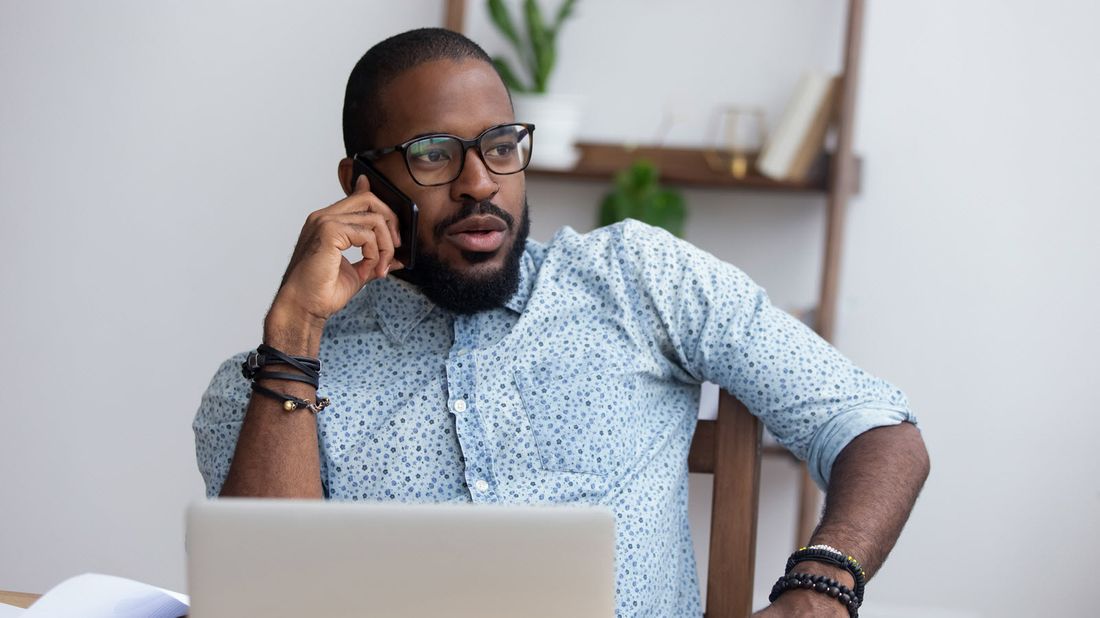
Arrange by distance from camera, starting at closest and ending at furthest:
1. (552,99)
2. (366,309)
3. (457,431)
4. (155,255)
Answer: (457,431), (366,309), (552,99), (155,255)

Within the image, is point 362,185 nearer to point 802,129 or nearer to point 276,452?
point 276,452

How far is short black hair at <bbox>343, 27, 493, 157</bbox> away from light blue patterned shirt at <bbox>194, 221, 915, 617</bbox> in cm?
24

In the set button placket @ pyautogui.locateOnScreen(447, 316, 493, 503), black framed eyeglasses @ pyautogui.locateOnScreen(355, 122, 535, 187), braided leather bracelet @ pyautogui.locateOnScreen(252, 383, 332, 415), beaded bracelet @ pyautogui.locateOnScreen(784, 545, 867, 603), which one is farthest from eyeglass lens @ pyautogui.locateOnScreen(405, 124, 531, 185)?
beaded bracelet @ pyautogui.locateOnScreen(784, 545, 867, 603)

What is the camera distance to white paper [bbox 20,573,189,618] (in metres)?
0.99

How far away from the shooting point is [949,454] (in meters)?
2.63

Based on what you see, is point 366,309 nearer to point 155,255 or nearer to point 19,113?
point 155,255

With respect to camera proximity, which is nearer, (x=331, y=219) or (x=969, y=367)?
(x=331, y=219)

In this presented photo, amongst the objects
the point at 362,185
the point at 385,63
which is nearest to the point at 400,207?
the point at 362,185

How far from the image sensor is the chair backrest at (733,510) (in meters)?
1.20

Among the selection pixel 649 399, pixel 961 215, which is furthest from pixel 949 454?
pixel 649 399

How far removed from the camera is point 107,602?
1023 millimetres

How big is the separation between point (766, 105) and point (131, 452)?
1.86m

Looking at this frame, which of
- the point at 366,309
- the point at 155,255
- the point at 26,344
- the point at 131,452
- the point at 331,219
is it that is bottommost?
the point at 131,452

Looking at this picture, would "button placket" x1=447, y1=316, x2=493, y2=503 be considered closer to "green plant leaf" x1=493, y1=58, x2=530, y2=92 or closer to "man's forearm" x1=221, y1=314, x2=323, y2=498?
"man's forearm" x1=221, y1=314, x2=323, y2=498
